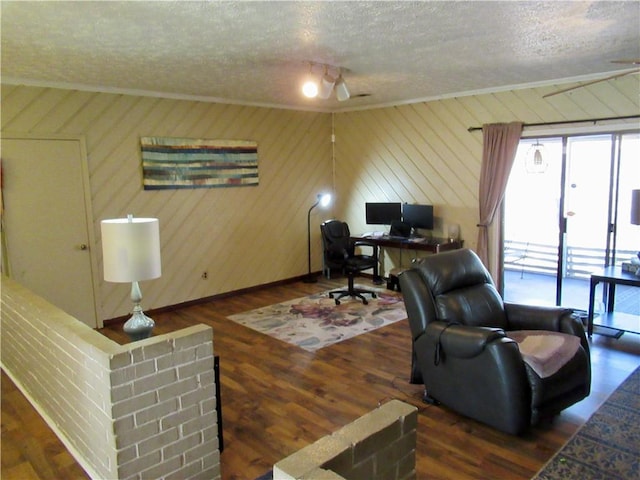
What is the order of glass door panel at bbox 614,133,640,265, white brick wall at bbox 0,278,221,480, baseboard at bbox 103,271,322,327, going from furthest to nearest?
baseboard at bbox 103,271,322,327 < glass door panel at bbox 614,133,640,265 < white brick wall at bbox 0,278,221,480

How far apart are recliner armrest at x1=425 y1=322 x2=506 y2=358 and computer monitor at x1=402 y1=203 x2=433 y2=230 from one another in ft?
10.1

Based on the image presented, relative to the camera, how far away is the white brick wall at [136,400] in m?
2.07

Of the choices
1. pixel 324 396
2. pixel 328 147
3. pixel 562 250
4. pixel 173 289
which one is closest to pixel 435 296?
pixel 324 396

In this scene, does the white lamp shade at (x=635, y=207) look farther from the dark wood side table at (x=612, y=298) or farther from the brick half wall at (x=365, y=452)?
the brick half wall at (x=365, y=452)

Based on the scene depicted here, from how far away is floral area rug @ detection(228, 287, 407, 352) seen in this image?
4.66 m

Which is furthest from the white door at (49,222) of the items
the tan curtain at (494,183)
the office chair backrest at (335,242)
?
the tan curtain at (494,183)

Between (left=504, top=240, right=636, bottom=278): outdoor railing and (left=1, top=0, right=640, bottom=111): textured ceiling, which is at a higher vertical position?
(left=1, top=0, right=640, bottom=111): textured ceiling

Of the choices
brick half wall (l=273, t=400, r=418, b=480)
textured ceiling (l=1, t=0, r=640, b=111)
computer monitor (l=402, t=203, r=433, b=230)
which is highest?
textured ceiling (l=1, t=0, r=640, b=111)

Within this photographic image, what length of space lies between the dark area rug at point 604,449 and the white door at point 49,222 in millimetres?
4437

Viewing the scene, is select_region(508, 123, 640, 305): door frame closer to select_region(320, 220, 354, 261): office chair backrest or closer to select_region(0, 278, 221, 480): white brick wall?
select_region(320, 220, 354, 261): office chair backrest

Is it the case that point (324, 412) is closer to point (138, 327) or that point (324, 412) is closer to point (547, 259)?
point (138, 327)

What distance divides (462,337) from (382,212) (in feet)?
12.1

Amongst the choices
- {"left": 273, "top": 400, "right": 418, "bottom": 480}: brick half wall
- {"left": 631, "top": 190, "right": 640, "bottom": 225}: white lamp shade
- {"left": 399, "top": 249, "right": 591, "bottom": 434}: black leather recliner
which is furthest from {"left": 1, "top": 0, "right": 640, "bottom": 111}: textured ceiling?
{"left": 273, "top": 400, "right": 418, "bottom": 480}: brick half wall

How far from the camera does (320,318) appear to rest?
5.21 meters
